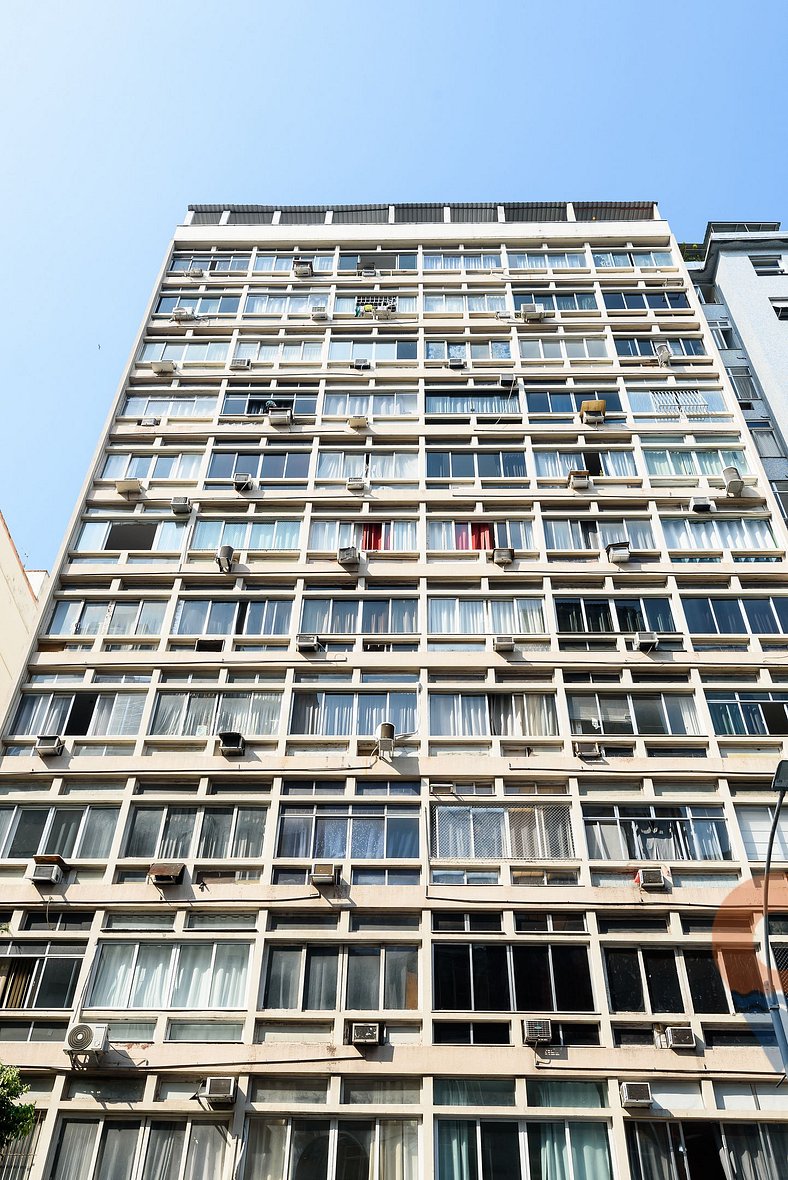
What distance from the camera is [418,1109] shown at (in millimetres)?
18141

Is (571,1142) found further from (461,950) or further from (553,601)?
(553,601)

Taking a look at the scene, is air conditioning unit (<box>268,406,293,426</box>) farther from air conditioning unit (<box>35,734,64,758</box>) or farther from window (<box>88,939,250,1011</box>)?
window (<box>88,939,250,1011</box>)

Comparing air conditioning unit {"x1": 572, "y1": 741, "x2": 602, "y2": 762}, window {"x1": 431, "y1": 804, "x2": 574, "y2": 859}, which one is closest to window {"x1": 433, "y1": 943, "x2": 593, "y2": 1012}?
window {"x1": 431, "y1": 804, "x2": 574, "y2": 859}

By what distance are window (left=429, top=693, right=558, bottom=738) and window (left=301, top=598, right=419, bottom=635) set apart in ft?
7.81

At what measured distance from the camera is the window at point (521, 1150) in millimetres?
17562

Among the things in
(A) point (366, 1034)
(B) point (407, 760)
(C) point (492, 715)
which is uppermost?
(C) point (492, 715)

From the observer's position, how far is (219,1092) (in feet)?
59.1

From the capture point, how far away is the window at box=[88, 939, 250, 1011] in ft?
64.4

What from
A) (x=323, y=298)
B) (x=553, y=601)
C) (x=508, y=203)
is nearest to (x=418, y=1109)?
(x=553, y=601)

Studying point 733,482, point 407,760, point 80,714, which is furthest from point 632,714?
point 80,714

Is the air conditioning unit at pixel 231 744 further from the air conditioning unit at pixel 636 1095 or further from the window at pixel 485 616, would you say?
the air conditioning unit at pixel 636 1095

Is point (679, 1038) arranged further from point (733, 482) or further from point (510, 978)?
point (733, 482)

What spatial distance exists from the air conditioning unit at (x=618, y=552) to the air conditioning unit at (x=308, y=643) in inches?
331

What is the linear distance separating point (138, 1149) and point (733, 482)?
869 inches
